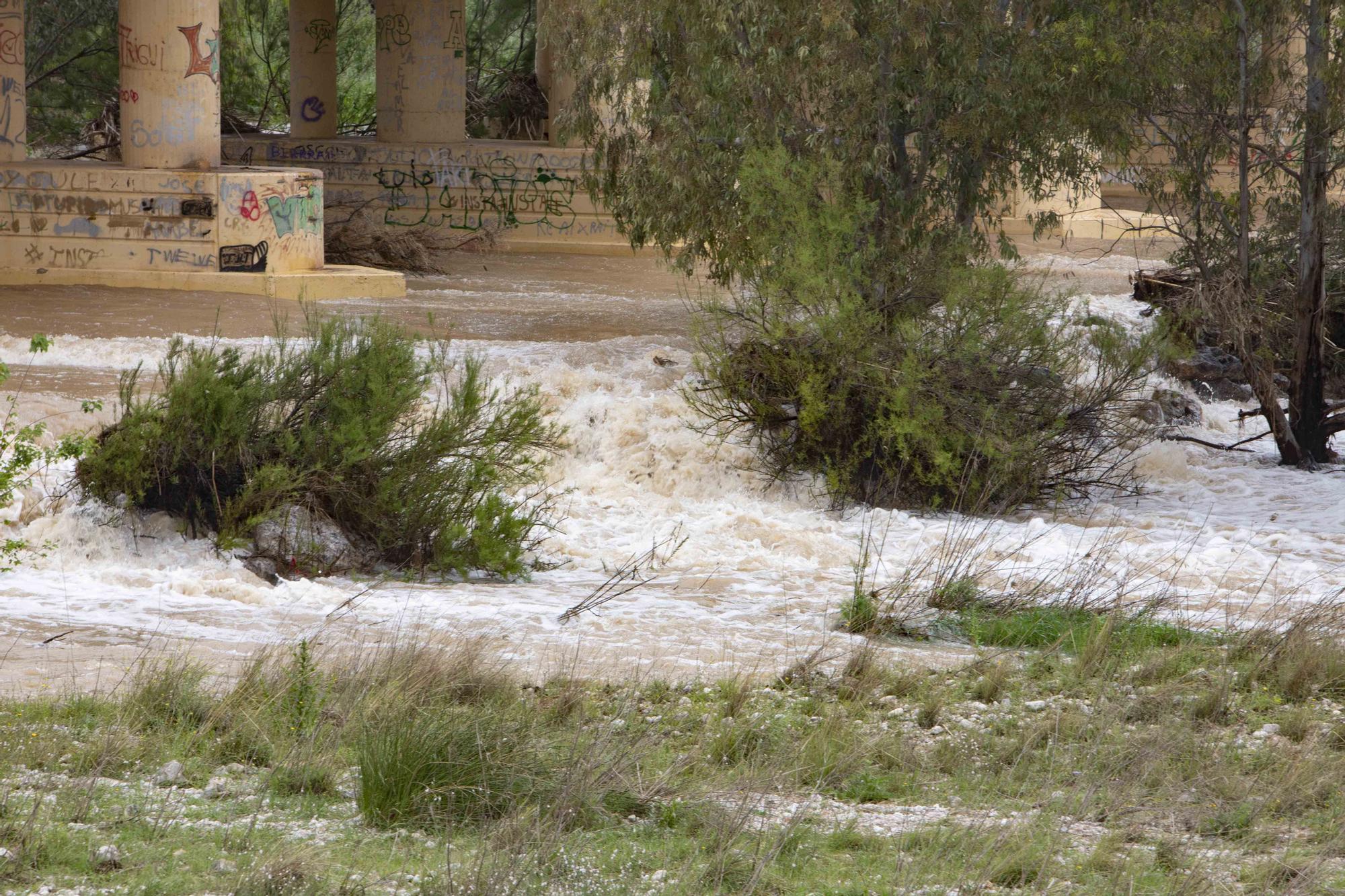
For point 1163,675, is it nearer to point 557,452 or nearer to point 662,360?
point 557,452

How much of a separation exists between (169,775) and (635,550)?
5.03m

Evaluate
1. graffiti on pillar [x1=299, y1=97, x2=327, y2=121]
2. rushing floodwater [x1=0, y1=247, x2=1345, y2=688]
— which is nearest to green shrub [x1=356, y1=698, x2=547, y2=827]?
rushing floodwater [x1=0, y1=247, x2=1345, y2=688]

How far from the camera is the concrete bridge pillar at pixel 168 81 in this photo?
54.6 feet

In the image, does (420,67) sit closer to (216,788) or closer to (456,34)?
(456,34)

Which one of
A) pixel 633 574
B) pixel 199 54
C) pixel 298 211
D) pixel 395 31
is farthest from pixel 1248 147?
pixel 395 31

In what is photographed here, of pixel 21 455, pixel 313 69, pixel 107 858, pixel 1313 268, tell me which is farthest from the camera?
pixel 313 69

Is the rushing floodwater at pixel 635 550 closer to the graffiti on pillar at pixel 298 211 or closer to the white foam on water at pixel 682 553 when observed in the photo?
the white foam on water at pixel 682 553

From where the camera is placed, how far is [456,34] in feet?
83.6

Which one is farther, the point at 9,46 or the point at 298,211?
the point at 9,46

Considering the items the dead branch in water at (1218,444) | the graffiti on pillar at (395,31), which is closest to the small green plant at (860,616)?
the dead branch in water at (1218,444)

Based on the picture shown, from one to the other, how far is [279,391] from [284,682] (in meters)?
3.88

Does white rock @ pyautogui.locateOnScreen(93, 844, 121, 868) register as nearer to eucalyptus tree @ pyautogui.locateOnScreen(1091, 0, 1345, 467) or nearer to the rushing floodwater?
the rushing floodwater

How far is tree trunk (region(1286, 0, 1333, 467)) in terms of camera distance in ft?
36.1

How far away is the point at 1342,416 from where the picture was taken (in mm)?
12203
